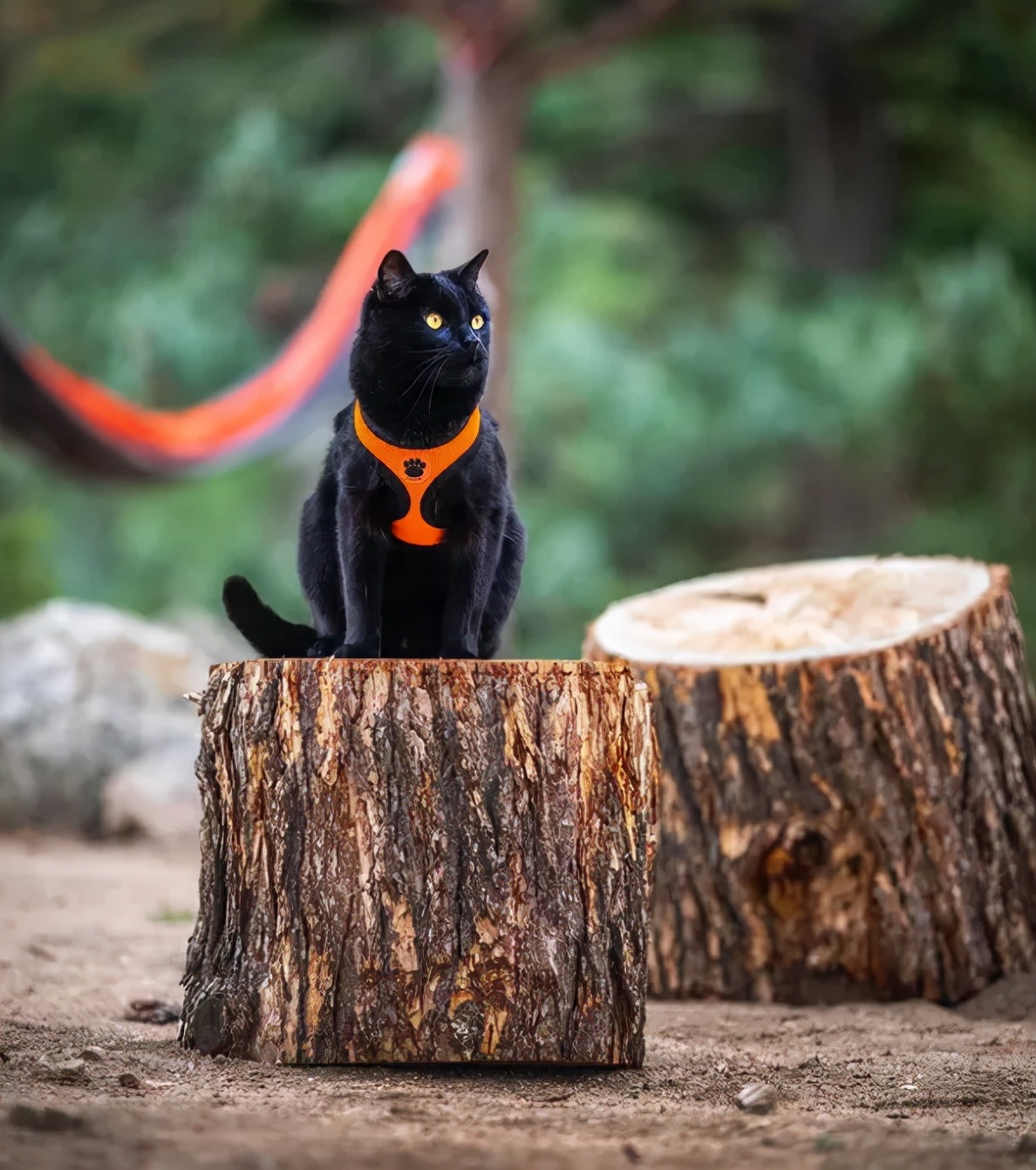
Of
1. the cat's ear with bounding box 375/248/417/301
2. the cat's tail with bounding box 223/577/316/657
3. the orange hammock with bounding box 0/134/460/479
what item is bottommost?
the cat's tail with bounding box 223/577/316/657

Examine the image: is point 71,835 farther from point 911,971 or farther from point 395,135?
point 395,135

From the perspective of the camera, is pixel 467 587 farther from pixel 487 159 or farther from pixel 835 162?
pixel 835 162

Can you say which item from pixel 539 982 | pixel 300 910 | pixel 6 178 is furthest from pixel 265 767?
pixel 6 178

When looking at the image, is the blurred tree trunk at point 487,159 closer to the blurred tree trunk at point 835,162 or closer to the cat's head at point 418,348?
the blurred tree trunk at point 835,162

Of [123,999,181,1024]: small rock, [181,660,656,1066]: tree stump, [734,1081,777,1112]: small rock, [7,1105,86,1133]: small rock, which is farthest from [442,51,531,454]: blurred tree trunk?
[7,1105,86,1133]: small rock

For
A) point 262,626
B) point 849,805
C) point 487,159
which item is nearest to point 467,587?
point 262,626

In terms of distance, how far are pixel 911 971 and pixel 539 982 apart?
1.11 meters

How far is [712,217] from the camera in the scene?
9844 mm

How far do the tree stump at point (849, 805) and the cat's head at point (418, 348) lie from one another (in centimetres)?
98

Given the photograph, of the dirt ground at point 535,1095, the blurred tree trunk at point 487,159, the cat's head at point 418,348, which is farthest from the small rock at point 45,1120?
the blurred tree trunk at point 487,159

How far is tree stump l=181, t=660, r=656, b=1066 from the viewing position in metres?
1.94

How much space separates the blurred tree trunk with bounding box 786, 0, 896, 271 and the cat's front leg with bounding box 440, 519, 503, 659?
7.39 m

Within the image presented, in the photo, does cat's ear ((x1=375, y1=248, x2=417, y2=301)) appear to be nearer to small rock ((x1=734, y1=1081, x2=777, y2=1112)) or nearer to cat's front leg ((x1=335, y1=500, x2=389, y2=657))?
cat's front leg ((x1=335, y1=500, x2=389, y2=657))

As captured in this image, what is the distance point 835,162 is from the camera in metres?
9.05
